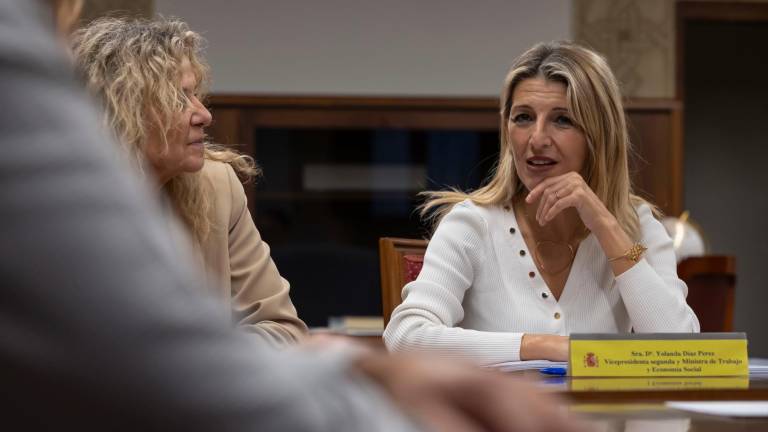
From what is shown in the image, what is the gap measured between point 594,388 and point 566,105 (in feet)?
3.70

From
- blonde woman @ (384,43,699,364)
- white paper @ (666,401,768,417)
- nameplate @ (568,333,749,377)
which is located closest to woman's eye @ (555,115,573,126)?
blonde woman @ (384,43,699,364)

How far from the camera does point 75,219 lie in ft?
0.90

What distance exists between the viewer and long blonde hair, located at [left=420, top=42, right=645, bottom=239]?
7.55 feet

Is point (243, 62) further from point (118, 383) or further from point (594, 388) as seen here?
point (118, 383)

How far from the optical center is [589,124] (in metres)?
2.30

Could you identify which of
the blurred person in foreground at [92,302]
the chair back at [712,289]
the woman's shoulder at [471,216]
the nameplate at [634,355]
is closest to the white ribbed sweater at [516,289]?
the woman's shoulder at [471,216]

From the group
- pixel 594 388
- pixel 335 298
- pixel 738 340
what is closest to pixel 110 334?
pixel 594 388

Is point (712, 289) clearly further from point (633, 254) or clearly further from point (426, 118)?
point (426, 118)

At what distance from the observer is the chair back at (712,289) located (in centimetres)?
349

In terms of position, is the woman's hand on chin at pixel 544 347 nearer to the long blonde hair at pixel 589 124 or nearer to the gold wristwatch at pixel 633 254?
the gold wristwatch at pixel 633 254

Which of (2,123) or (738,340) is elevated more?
(2,123)

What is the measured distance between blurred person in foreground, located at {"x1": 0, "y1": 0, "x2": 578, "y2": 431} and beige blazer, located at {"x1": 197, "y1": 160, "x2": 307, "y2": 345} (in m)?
1.70

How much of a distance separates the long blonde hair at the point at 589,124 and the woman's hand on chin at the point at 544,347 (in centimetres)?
54

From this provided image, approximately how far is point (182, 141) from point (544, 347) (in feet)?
2.58
